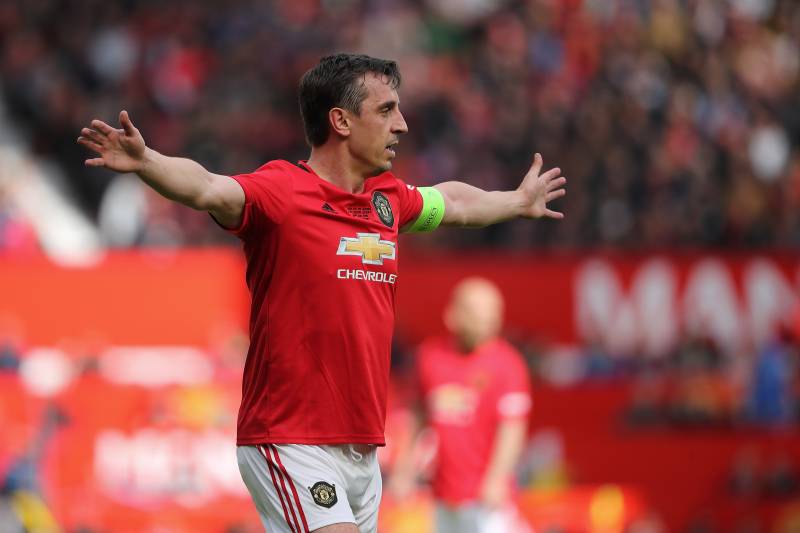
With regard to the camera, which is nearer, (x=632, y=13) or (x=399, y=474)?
(x=399, y=474)

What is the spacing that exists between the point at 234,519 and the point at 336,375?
273 inches

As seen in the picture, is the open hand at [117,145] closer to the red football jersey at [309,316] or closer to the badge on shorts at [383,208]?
the red football jersey at [309,316]

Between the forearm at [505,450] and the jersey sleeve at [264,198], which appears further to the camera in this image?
the forearm at [505,450]

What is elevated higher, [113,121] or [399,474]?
[113,121]

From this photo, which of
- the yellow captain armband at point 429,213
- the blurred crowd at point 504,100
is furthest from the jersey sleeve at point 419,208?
the blurred crowd at point 504,100

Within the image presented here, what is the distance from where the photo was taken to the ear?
5.55 meters

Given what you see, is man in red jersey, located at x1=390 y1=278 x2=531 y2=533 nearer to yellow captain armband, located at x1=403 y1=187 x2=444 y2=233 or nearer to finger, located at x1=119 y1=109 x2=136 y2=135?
yellow captain armband, located at x1=403 y1=187 x2=444 y2=233

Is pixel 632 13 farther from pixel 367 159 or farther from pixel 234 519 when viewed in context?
pixel 367 159

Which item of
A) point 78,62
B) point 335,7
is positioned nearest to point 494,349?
point 78,62

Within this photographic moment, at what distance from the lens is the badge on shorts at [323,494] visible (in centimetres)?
536

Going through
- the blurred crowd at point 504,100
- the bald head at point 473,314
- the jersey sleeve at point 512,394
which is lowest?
the jersey sleeve at point 512,394

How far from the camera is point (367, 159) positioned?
560 centimetres

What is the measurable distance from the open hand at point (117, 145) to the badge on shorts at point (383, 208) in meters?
1.09

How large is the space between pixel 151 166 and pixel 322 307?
2.89ft
